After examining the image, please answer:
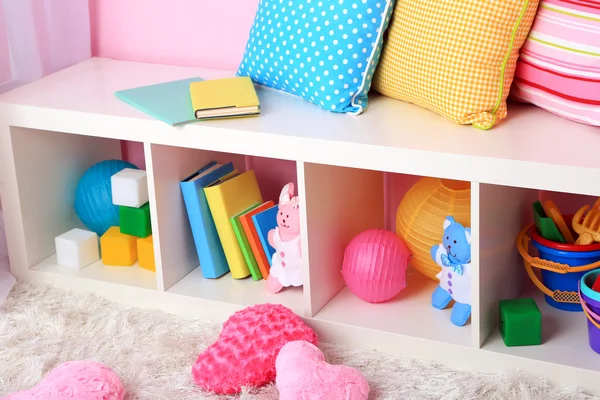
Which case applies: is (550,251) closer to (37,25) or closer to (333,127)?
(333,127)

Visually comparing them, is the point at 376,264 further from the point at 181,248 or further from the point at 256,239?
the point at 181,248

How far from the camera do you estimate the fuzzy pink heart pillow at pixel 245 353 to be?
153 cm

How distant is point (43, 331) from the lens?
1.76 meters

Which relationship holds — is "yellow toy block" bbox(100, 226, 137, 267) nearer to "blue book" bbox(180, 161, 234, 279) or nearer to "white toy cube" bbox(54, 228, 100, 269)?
"white toy cube" bbox(54, 228, 100, 269)

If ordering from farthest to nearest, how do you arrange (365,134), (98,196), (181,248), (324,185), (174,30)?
(174,30) → (98,196) → (181,248) → (324,185) → (365,134)

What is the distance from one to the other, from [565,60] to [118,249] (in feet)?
3.40

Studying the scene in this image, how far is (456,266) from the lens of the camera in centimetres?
160

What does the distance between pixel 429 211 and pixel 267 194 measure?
55 cm

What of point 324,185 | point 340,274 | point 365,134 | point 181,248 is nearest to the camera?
point 365,134

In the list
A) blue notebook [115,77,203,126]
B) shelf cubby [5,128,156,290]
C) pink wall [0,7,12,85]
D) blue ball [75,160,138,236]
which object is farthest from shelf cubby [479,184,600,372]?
pink wall [0,7,12,85]

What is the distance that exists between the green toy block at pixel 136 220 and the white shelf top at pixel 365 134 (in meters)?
0.22

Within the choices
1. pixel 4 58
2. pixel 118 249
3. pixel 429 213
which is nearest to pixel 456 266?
pixel 429 213

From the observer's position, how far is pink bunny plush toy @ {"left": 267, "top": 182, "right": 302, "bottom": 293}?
1.74 m

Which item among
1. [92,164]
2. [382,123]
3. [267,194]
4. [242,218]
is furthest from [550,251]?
[92,164]
